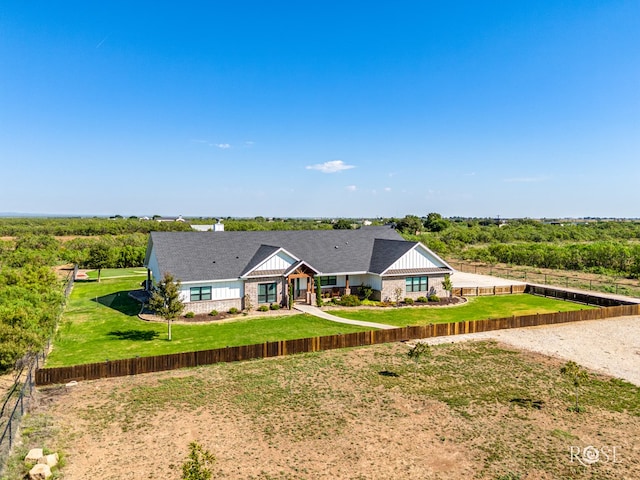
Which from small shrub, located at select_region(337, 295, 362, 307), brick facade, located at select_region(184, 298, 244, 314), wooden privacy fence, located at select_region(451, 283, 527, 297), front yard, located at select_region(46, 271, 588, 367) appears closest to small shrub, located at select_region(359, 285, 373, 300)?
small shrub, located at select_region(337, 295, 362, 307)

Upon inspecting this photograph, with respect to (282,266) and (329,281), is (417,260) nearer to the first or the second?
(329,281)

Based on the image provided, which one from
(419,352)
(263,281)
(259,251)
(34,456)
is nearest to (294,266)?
(263,281)

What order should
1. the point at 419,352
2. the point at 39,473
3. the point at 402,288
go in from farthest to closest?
the point at 402,288 < the point at 419,352 < the point at 39,473

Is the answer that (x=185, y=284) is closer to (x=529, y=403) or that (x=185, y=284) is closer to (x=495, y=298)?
(x=529, y=403)

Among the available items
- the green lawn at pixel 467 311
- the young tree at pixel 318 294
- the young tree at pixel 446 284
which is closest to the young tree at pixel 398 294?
A: the green lawn at pixel 467 311

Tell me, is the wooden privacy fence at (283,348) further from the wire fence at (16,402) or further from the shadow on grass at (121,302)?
the shadow on grass at (121,302)

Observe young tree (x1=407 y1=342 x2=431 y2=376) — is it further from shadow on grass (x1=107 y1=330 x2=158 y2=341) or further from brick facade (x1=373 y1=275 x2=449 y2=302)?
brick facade (x1=373 y1=275 x2=449 y2=302)
